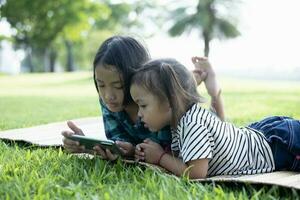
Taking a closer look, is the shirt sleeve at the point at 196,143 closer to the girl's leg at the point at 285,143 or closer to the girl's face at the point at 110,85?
the girl's leg at the point at 285,143

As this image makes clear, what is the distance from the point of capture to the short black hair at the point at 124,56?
317cm

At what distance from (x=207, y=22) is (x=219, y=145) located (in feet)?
73.7

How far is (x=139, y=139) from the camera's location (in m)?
3.52

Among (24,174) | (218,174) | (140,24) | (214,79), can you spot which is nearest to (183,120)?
(218,174)

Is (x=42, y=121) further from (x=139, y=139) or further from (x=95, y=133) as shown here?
(x=139, y=139)

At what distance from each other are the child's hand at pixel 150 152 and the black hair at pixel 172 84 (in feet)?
0.74

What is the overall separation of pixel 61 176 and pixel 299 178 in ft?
4.10

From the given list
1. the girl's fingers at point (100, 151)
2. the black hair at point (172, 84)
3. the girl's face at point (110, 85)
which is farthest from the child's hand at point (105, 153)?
the black hair at point (172, 84)

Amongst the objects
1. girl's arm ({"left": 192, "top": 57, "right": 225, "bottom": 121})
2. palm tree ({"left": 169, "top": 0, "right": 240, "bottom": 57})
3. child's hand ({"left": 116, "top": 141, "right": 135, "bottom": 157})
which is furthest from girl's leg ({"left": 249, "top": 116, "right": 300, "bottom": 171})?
palm tree ({"left": 169, "top": 0, "right": 240, "bottom": 57})

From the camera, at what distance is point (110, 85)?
3189mm

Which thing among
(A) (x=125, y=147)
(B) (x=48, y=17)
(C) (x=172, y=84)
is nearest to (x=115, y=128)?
(A) (x=125, y=147)

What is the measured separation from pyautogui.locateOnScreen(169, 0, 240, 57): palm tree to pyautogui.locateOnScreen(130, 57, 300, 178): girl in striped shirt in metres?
21.8

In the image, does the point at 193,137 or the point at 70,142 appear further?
the point at 70,142

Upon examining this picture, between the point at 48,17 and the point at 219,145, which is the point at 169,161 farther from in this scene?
the point at 48,17
